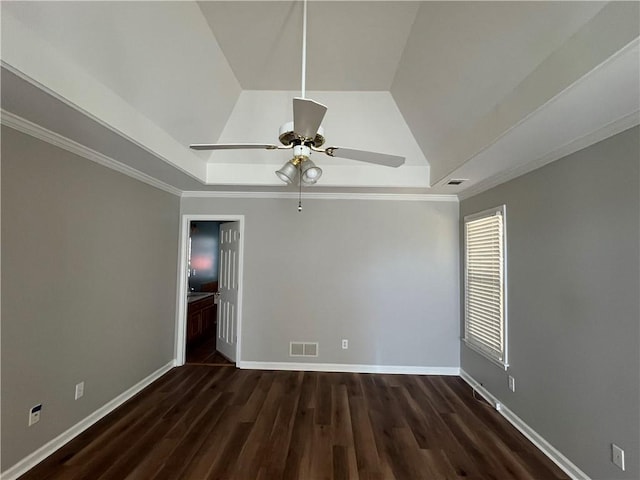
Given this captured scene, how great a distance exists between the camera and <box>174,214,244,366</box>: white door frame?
4.43m

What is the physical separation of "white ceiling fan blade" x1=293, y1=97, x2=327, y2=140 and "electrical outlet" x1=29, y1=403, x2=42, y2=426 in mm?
2854

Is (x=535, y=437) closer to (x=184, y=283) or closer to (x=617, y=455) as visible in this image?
(x=617, y=455)

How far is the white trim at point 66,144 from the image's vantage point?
6.82 ft

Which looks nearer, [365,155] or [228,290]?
[365,155]

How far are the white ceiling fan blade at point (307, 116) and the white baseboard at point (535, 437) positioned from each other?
10.3ft

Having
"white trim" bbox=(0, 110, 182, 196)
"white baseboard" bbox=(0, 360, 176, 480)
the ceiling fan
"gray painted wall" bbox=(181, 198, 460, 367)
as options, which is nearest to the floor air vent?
"gray painted wall" bbox=(181, 198, 460, 367)

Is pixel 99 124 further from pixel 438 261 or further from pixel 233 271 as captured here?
pixel 438 261

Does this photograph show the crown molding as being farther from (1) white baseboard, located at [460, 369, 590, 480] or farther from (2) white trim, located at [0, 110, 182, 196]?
(2) white trim, located at [0, 110, 182, 196]

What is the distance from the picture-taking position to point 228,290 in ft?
15.5

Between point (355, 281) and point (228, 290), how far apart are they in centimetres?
200

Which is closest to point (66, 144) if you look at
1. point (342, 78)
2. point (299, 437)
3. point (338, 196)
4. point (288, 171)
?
point (288, 171)

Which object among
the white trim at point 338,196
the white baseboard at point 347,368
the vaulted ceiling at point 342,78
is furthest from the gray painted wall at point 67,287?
the white baseboard at point 347,368

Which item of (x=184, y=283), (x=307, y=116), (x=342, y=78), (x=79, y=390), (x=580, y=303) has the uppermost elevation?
(x=342, y=78)

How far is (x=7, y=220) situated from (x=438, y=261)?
456 cm
